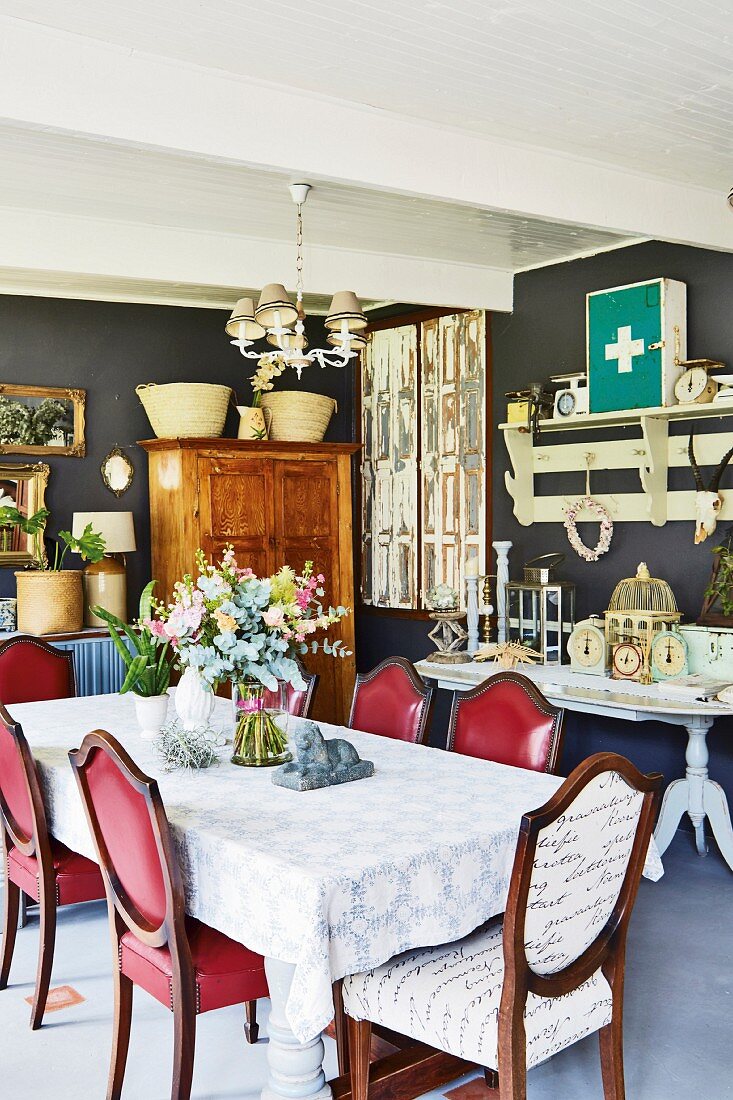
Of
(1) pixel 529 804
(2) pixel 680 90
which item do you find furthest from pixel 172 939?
(2) pixel 680 90

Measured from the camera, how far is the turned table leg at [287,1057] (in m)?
2.28

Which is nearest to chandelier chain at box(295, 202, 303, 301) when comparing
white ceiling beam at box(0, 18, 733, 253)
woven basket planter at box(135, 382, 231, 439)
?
woven basket planter at box(135, 382, 231, 439)

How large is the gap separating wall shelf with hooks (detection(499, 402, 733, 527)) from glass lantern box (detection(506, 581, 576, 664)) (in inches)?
17.1

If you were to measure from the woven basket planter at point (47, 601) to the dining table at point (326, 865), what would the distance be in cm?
242

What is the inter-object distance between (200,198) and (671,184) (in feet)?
6.13

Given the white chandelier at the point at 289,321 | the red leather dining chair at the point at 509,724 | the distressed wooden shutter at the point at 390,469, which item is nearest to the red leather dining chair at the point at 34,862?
the red leather dining chair at the point at 509,724

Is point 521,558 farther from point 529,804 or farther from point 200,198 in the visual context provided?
point 529,804

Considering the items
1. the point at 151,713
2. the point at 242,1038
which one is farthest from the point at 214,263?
the point at 242,1038

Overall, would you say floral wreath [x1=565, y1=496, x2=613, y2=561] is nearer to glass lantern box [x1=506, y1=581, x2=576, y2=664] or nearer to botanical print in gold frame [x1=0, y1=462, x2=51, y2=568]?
glass lantern box [x1=506, y1=581, x2=576, y2=664]

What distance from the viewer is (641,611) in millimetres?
4699

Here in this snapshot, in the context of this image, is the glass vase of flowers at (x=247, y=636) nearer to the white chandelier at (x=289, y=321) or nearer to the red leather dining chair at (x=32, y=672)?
the white chandelier at (x=289, y=321)

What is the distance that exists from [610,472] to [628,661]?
104 centimetres

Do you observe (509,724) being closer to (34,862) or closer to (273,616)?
(273,616)

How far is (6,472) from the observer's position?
5.60 meters
